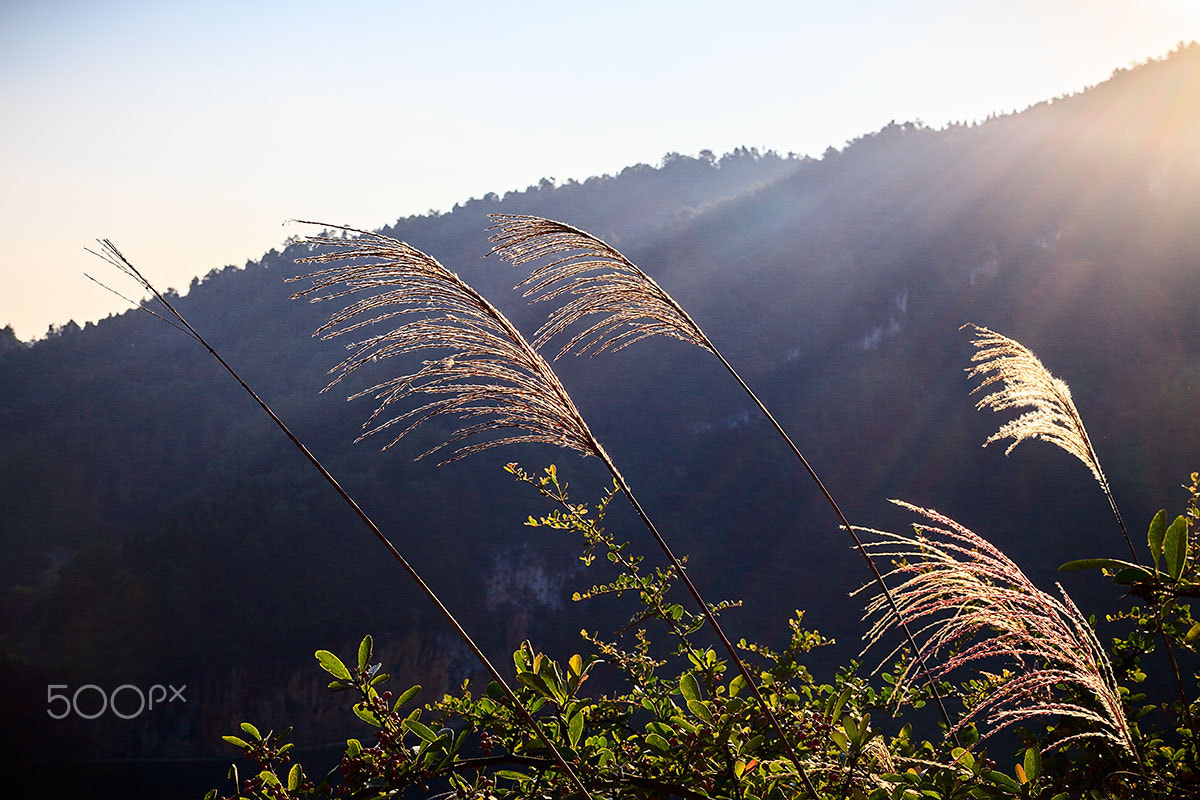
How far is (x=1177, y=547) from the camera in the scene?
0.89m

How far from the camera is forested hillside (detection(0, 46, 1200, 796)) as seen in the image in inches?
679

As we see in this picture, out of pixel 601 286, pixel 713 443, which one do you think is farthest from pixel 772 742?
pixel 713 443

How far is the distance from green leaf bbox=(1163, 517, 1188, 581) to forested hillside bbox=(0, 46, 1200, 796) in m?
14.4

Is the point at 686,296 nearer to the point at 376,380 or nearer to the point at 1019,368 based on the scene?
the point at 376,380

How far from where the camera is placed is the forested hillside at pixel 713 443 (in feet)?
56.6

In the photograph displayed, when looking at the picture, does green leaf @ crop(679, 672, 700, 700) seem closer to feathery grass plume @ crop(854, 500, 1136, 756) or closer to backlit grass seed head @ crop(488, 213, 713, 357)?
feathery grass plume @ crop(854, 500, 1136, 756)

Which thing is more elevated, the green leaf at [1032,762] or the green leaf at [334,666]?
the green leaf at [334,666]

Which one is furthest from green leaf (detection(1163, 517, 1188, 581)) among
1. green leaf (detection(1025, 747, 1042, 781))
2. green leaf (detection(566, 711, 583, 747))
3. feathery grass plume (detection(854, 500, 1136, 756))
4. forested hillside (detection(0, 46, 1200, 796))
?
forested hillside (detection(0, 46, 1200, 796))

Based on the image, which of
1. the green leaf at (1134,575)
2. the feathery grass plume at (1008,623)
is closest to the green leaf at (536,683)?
the feathery grass plume at (1008,623)

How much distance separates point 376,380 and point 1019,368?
1002 inches

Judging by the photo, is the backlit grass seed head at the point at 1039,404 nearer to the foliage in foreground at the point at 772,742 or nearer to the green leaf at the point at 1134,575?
the foliage in foreground at the point at 772,742

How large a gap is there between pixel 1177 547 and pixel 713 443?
2392 centimetres

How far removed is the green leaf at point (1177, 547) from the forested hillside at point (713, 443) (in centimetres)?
1437

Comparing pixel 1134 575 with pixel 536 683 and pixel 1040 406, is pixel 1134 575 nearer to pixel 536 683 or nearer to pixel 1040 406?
pixel 1040 406
